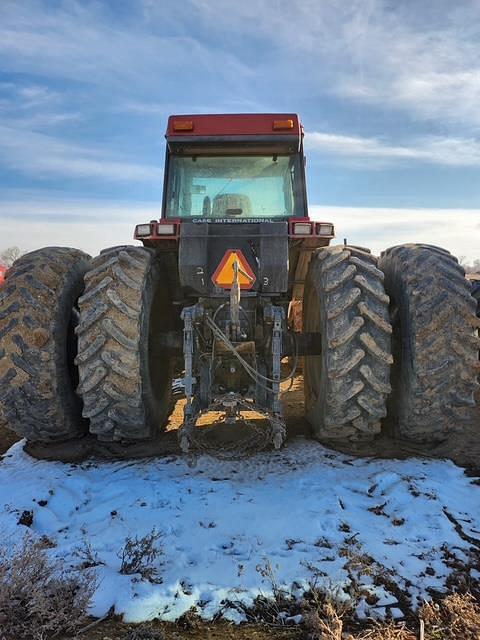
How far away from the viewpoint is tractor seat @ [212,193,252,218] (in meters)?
5.34

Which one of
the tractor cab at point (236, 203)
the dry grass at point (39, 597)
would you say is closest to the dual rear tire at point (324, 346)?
the tractor cab at point (236, 203)

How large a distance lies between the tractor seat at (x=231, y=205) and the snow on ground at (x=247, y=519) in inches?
96.1

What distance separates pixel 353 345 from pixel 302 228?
113 centimetres

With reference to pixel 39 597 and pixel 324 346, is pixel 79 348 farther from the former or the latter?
pixel 39 597

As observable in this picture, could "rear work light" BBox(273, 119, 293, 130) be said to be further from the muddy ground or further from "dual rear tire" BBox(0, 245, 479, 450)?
the muddy ground

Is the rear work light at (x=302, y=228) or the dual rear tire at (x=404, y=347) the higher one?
the rear work light at (x=302, y=228)

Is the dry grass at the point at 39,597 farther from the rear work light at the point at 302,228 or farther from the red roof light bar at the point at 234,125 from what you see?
the red roof light bar at the point at 234,125

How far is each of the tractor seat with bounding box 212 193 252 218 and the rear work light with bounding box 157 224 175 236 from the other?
96 cm

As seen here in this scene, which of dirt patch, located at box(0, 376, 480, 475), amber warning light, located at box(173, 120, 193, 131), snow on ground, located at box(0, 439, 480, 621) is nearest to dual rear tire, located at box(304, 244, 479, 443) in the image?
dirt patch, located at box(0, 376, 480, 475)

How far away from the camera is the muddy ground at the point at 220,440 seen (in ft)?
7.23

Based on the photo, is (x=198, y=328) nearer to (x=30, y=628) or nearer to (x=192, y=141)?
(x=192, y=141)

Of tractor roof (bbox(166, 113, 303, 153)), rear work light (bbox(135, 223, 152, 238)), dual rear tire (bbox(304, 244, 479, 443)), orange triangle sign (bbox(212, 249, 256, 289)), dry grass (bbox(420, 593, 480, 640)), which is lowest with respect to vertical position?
dry grass (bbox(420, 593, 480, 640))

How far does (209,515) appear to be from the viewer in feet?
10.9

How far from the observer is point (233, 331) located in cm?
423
